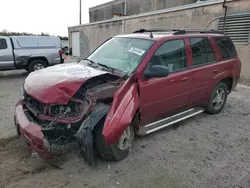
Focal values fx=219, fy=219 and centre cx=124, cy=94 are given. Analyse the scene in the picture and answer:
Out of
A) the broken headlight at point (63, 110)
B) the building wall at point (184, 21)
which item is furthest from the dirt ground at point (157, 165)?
the building wall at point (184, 21)

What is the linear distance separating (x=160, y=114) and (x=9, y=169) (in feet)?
7.75

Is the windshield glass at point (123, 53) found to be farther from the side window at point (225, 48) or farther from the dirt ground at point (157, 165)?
the side window at point (225, 48)

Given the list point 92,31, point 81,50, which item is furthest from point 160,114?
point 81,50

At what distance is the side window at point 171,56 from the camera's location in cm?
350

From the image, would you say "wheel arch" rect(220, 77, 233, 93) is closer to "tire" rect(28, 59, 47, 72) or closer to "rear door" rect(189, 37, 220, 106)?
"rear door" rect(189, 37, 220, 106)

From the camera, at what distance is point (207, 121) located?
463 centimetres

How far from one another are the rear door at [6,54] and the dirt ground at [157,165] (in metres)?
6.21

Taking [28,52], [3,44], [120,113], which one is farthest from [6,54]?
[120,113]

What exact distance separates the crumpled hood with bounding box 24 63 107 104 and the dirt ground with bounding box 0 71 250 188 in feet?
3.14

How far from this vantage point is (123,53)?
373 cm

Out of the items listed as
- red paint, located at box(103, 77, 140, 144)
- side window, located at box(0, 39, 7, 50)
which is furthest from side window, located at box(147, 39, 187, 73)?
side window, located at box(0, 39, 7, 50)

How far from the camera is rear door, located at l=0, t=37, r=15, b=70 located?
30.9 feet

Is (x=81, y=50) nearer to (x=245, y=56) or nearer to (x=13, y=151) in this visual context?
(x=245, y=56)

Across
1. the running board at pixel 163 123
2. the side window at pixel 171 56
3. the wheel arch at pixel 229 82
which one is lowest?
the running board at pixel 163 123
